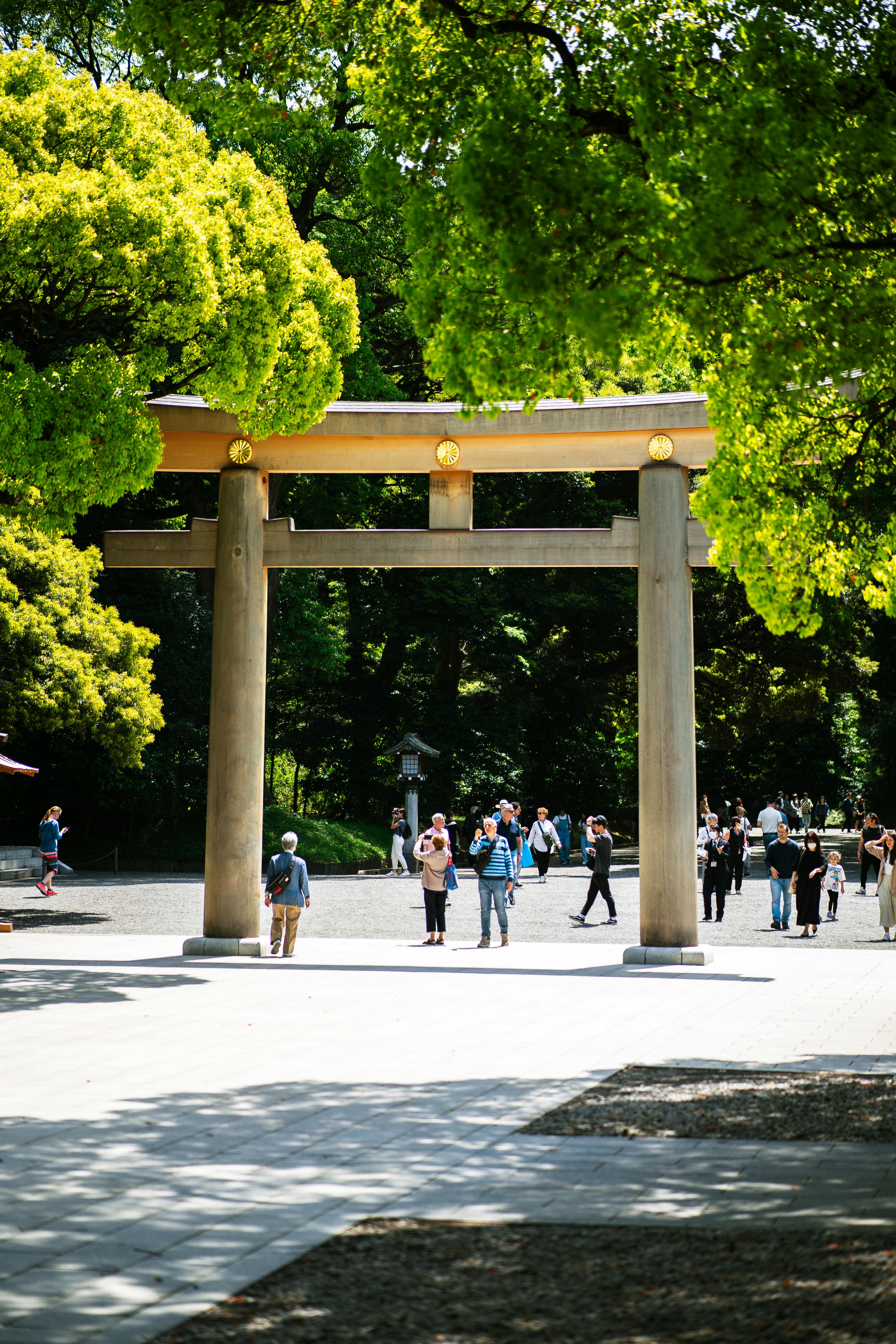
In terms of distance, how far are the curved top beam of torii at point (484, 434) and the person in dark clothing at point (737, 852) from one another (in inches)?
436

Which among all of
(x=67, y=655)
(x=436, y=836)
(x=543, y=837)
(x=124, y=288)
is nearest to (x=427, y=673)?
(x=543, y=837)

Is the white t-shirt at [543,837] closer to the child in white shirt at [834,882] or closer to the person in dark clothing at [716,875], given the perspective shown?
the person in dark clothing at [716,875]

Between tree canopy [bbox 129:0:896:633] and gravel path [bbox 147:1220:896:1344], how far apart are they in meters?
4.38

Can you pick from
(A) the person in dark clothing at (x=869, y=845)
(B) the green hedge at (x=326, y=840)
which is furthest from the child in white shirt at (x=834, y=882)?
(B) the green hedge at (x=326, y=840)

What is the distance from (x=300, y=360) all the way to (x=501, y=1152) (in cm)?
967

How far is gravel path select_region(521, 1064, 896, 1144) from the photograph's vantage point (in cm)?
655

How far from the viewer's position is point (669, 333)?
8.05 meters

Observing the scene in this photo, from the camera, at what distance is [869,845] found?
1961 cm

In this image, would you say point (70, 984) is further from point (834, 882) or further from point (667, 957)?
point (834, 882)

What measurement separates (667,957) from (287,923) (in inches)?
169

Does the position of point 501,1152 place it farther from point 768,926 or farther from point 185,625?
point 185,625

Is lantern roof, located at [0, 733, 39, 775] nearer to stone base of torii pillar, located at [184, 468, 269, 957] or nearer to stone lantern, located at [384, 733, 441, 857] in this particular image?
stone base of torii pillar, located at [184, 468, 269, 957]

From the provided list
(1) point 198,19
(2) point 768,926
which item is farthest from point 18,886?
(1) point 198,19

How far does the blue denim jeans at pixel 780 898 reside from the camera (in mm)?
18625
